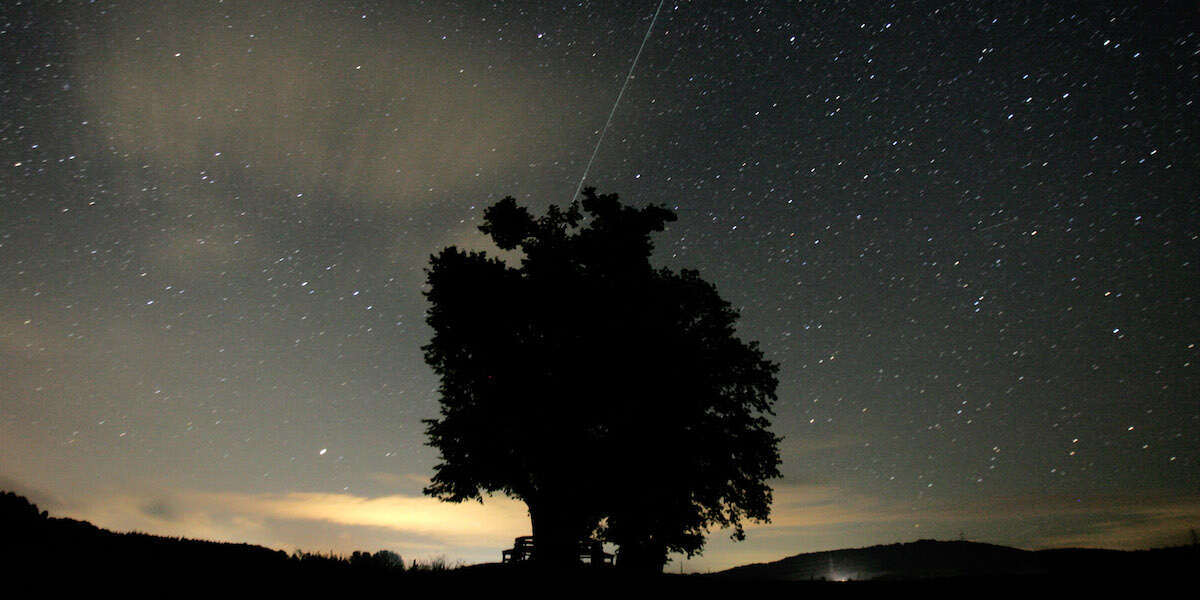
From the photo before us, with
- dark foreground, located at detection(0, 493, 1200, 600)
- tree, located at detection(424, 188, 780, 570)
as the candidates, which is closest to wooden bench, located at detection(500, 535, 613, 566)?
tree, located at detection(424, 188, 780, 570)

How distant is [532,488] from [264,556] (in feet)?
39.5

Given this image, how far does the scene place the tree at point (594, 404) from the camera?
69.3 ft

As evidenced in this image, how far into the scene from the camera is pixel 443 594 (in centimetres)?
838

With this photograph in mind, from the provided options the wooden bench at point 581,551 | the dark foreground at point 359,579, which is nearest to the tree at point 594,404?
the wooden bench at point 581,551

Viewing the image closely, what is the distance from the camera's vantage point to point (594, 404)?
21.6 metres

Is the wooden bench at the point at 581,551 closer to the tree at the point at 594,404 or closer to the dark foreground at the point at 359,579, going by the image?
the tree at the point at 594,404

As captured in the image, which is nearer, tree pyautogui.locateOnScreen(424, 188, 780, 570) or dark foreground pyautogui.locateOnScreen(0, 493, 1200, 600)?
dark foreground pyautogui.locateOnScreen(0, 493, 1200, 600)

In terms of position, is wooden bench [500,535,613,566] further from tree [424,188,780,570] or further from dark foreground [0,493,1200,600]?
dark foreground [0,493,1200,600]

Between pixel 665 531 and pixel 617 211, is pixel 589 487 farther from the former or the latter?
pixel 617 211

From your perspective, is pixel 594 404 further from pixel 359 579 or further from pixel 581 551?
pixel 359 579

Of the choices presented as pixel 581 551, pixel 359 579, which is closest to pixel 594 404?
pixel 581 551

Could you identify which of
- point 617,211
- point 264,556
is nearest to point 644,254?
point 617,211

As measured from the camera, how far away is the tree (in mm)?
21125

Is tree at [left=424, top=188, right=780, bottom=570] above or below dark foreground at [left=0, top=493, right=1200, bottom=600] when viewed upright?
above
